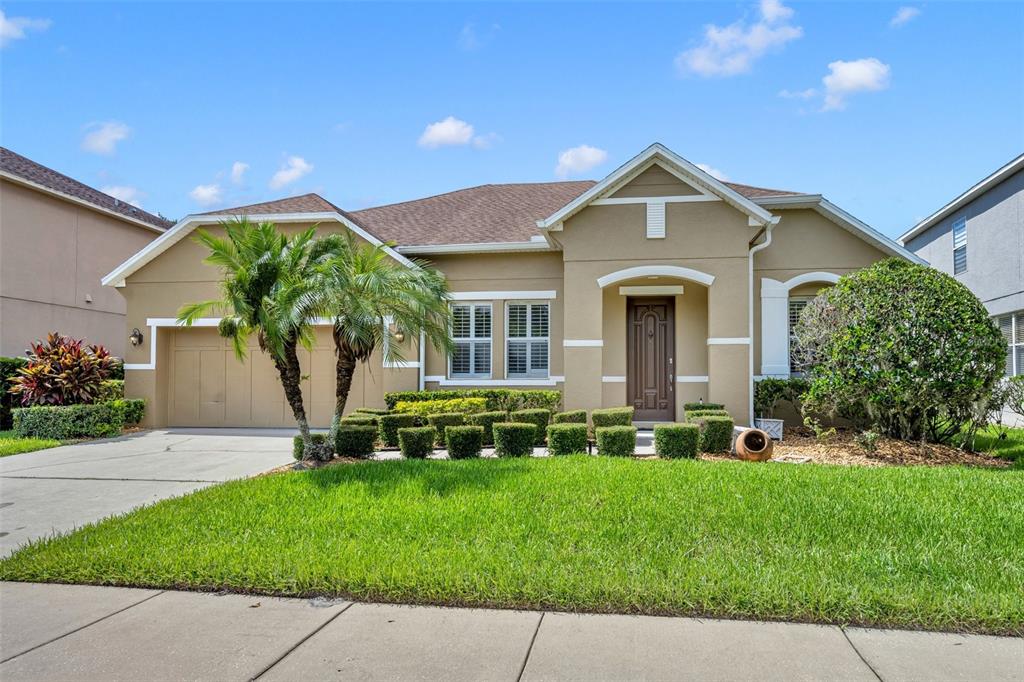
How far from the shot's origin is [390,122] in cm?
1282

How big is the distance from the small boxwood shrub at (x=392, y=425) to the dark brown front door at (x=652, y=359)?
5538 millimetres

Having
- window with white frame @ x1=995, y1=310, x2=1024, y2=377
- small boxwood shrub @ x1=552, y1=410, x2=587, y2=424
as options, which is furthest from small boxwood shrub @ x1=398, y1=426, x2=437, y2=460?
window with white frame @ x1=995, y1=310, x2=1024, y2=377

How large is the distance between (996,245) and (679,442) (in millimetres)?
15621

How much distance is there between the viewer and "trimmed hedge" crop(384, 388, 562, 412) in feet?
41.6

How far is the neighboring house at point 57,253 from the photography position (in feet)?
53.3

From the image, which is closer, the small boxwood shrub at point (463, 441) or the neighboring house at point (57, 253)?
the small boxwood shrub at point (463, 441)

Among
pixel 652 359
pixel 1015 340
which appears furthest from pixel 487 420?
pixel 1015 340

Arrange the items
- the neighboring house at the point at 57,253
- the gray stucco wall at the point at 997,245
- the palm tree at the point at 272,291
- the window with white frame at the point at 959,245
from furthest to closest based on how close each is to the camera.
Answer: the window with white frame at the point at 959,245 < the gray stucco wall at the point at 997,245 < the neighboring house at the point at 57,253 < the palm tree at the point at 272,291

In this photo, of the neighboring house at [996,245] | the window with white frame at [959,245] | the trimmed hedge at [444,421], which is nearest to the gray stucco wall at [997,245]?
the neighboring house at [996,245]

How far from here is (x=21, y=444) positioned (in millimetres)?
11906

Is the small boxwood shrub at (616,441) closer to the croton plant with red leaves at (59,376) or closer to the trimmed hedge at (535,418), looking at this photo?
the trimmed hedge at (535,418)

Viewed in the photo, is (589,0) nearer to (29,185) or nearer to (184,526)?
(184,526)

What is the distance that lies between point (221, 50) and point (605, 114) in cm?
718

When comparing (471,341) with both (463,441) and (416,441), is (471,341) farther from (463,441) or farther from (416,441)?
(463,441)
